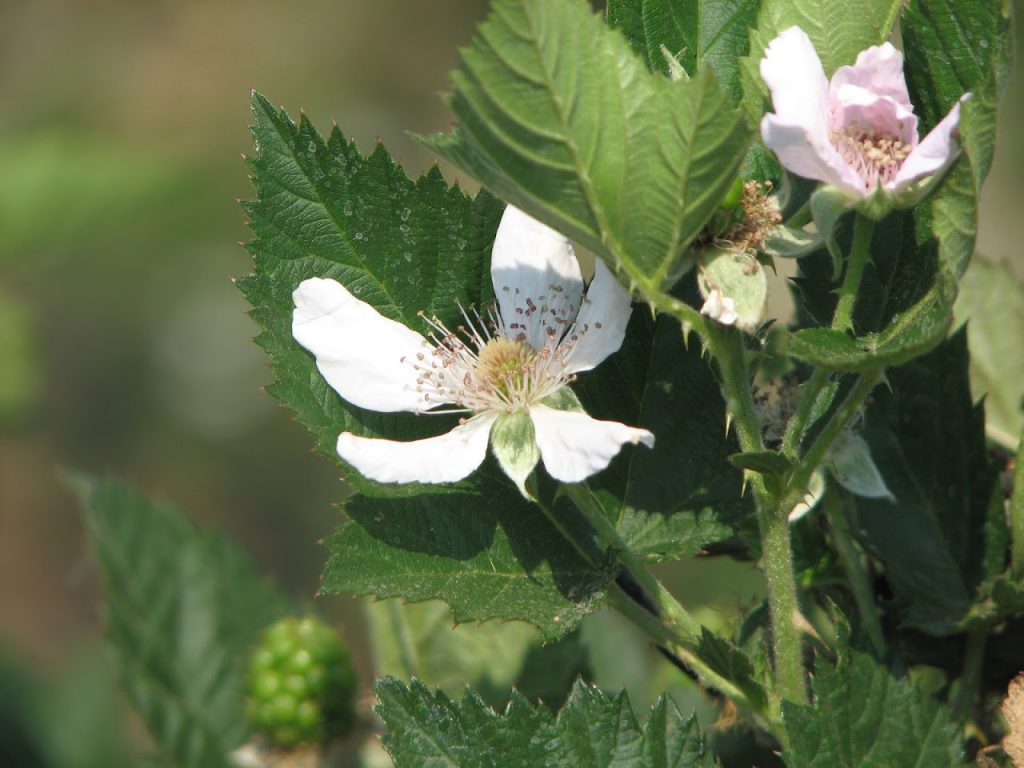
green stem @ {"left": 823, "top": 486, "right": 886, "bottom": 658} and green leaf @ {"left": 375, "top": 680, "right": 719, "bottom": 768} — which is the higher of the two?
green stem @ {"left": 823, "top": 486, "right": 886, "bottom": 658}

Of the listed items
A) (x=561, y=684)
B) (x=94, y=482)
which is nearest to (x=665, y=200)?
(x=561, y=684)

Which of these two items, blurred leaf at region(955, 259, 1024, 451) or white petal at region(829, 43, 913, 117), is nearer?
white petal at region(829, 43, 913, 117)

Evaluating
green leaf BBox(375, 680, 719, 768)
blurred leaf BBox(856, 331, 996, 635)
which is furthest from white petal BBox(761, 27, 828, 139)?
green leaf BBox(375, 680, 719, 768)

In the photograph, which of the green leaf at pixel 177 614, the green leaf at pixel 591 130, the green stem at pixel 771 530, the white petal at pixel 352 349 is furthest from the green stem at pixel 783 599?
the green leaf at pixel 177 614

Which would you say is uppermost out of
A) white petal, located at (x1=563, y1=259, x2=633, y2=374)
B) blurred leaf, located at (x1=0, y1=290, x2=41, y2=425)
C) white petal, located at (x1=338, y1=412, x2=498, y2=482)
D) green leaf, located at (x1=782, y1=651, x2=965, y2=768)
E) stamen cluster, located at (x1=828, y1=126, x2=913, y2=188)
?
stamen cluster, located at (x1=828, y1=126, x2=913, y2=188)

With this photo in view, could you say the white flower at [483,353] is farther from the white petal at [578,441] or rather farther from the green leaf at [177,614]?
the green leaf at [177,614]

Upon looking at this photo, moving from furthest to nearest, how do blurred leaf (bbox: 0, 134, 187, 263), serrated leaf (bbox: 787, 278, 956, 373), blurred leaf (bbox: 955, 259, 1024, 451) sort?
blurred leaf (bbox: 0, 134, 187, 263) < blurred leaf (bbox: 955, 259, 1024, 451) < serrated leaf (bbox: 787, 278, 956, 373)

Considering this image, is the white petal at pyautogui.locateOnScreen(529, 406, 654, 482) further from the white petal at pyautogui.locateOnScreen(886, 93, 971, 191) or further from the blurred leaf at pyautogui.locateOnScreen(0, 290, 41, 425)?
the blurred leaf at pyautogui.locateOnScreen(0, 290, 41, 425)
